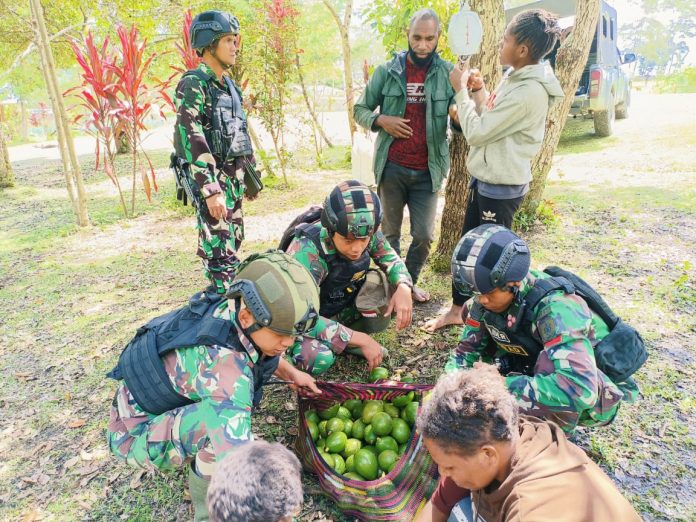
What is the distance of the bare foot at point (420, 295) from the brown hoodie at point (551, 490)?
2.71 m

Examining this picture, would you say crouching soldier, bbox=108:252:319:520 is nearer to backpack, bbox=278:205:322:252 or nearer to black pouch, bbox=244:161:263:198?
backpack, bbox=278:205:322:252

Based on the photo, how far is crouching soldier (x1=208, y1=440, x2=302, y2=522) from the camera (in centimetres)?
129

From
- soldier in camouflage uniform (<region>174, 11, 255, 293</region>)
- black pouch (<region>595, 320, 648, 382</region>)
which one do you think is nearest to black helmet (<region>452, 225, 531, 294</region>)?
black pouch (<region>595, 320, 648, 382</region>)

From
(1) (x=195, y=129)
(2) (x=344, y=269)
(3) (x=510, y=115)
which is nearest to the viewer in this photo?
(3) (x=510, y=115)

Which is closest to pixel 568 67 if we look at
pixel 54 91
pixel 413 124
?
pixel 413 124

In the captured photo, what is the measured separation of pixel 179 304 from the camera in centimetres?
475

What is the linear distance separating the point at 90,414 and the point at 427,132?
352 cm

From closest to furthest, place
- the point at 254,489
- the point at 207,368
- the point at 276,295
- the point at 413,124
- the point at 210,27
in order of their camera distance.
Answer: the point at 254,489, the point at 276,295, the point at 207,368, the point at 210,27, the point at 413,124

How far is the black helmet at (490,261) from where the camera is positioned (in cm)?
218

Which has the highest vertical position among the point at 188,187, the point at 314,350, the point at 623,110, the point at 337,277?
the point at 623,110

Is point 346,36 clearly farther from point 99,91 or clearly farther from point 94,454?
point 94,454

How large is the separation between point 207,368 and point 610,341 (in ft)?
6.69

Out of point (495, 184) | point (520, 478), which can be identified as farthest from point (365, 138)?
point (520, 478)

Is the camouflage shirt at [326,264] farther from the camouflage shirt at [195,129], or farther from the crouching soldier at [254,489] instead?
the crouching soldier at [254,489]
